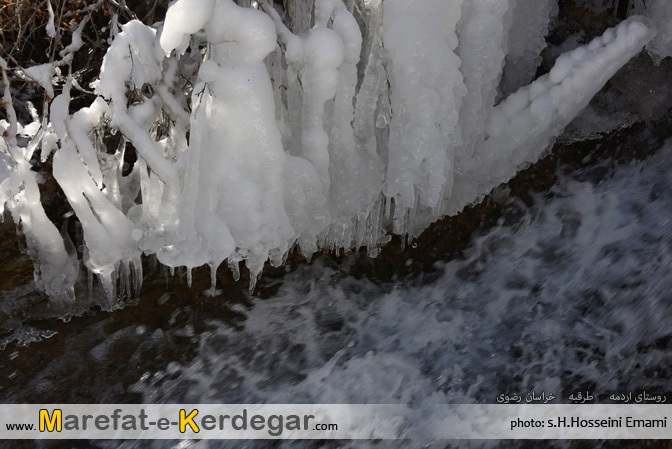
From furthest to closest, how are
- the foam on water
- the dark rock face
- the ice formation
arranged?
the dark rock face → the foam on water → the ice formation

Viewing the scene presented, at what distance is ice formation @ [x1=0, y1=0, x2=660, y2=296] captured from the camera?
7.85ft

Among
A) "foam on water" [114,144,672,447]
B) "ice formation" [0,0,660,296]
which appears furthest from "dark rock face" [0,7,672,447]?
"ice formation" [0,0,660,296]

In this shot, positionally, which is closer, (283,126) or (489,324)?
(283,126)

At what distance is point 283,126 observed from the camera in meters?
2.74

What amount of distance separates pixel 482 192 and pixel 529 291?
0.57 m

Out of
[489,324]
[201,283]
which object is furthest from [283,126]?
[489,324]

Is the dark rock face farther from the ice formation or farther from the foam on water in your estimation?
the ice formation

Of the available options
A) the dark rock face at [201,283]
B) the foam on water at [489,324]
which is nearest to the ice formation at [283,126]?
the dark rock face at [201,283]

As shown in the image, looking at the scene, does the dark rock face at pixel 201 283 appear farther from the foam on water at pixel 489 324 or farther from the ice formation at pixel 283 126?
the ice formation at pixel 283 126

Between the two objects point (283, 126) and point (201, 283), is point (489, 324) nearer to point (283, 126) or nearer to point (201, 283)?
point (283, 126)

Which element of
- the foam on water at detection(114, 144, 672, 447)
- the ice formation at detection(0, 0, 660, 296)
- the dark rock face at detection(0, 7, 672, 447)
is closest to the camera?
the ice formation at detection(0, 0, 660, 296)

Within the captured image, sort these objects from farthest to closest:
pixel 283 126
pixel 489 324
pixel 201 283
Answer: pixel 201 283, pixel 489 324, pixel 283 126

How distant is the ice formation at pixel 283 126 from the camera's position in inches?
94.2

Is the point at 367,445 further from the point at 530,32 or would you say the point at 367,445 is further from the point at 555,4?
the point at 555,4
